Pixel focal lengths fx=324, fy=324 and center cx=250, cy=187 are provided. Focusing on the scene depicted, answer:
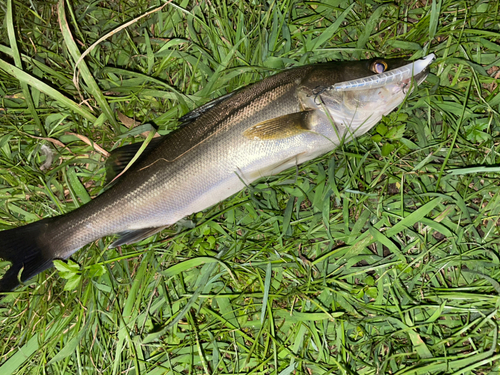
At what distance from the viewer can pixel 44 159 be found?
2.94 meters

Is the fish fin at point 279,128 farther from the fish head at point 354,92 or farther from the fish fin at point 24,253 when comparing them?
the fish fin at point 24,253

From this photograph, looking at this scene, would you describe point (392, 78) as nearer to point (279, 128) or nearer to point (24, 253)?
point (279, 128)

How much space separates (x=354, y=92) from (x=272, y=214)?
111 centimetres

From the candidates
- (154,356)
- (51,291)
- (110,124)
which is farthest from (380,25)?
(51,291)

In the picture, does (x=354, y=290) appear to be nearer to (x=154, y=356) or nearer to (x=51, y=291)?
(x=154, y=356)

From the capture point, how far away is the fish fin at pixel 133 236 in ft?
8.53

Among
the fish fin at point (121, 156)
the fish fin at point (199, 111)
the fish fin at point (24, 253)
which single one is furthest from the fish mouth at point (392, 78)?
the fish fin at point (24, 253)

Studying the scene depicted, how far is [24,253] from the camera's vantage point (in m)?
2.60

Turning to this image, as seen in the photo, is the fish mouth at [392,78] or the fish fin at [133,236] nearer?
the fish mouth at [392,78]

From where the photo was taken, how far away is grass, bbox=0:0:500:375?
2.48 metres

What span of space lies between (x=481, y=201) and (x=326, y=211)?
122 cm

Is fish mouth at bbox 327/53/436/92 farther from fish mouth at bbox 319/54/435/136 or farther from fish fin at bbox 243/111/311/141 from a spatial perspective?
fish fin at bbox 243/111/311/141

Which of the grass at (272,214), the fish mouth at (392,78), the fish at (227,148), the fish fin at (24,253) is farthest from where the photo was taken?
the fish fin at (24,253)

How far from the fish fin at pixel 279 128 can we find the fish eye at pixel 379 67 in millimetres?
578
